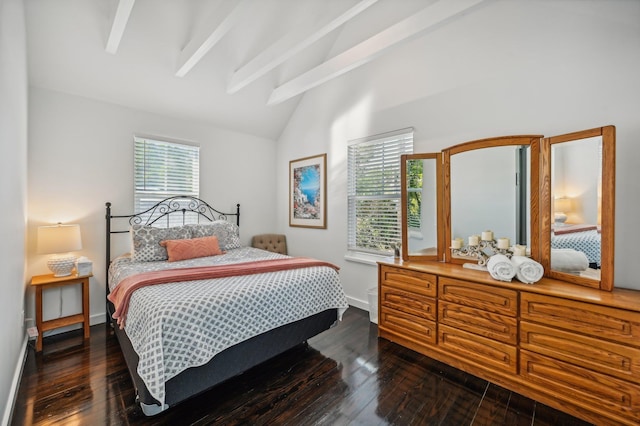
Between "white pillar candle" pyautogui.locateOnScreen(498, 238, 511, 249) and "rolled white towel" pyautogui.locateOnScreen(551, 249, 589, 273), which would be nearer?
"rolled white towel" pyautogui.locateOnScreen(551, 249, 589, 273)

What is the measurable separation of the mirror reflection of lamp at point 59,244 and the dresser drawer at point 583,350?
4.01 metres

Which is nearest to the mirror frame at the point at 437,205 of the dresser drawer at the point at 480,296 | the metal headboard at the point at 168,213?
the dresser drawer at the point at 480,296

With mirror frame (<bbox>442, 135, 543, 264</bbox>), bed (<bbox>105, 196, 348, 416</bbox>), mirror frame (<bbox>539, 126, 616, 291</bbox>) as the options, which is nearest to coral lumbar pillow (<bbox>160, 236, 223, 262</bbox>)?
bed (<bbox>105, 196, 348, 416</bbox>)

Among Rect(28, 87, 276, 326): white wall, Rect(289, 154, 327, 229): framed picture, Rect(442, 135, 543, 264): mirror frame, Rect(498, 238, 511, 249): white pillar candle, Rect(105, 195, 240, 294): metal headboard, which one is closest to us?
Rect(442, 135, 543, 264): mirror frame

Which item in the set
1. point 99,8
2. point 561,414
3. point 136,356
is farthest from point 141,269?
point 561,414

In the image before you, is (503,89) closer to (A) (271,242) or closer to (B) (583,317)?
(B) (583,317)

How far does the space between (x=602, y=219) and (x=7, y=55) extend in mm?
3974

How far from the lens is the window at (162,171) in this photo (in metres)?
3.56

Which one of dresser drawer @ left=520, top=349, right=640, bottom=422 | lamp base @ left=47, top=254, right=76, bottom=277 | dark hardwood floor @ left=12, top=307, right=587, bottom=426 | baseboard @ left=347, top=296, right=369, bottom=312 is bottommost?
dark hardwood floor @ left=12, top=307, right=587, bottom=426

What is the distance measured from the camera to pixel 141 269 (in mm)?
2641

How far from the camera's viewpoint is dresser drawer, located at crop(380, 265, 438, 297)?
250cm

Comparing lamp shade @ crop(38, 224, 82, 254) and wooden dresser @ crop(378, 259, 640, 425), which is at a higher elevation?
lamp shade @ crop(38, 224, 82, 254)

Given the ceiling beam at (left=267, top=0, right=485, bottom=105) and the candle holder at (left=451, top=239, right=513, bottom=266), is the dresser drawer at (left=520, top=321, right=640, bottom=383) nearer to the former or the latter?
the candle holder at (left=451, top=239, right=513, bottom=266)

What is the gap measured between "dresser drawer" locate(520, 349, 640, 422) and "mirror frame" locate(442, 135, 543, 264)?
2.61 feet
